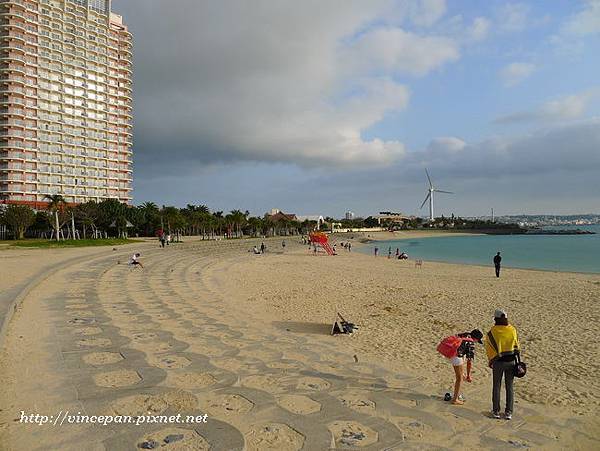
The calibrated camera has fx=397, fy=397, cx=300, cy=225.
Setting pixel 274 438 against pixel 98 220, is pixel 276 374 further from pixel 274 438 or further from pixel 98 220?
Answer: pixel 98 220

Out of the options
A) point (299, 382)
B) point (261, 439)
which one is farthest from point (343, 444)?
point (299, 382)

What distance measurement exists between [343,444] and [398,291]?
17.0 m

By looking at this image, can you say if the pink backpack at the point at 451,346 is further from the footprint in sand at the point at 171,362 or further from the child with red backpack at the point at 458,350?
the footprint in sand at the point at 171,362

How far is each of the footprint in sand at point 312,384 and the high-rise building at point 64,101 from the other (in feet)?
280

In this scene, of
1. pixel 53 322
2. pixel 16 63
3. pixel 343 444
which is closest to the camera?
pixel 343 444

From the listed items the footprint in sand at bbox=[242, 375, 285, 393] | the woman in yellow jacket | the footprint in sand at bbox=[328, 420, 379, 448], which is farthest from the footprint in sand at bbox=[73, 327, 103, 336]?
the woman in yellow jacket

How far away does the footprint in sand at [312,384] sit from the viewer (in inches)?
269

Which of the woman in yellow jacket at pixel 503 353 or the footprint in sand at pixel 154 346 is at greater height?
the woman in yellow jacket at pixel 503 353

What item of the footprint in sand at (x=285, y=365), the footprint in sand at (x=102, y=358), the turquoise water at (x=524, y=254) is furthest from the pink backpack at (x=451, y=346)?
the turquoise water at (x=524, y=254)

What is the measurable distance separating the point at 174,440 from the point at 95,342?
5195 millimetres

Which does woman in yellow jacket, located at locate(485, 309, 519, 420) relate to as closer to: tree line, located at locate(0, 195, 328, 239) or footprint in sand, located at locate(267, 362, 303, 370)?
footprint in sand, located at locate(267, 362, 303, 370)

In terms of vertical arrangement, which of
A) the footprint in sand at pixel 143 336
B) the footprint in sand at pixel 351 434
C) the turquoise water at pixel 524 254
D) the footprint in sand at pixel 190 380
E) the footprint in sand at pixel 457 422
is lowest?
the turquoise water at pixel 524 254

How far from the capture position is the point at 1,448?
4.59 m

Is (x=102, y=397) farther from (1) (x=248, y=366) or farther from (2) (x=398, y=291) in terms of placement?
(2) (x=398, y=291)
